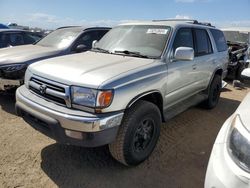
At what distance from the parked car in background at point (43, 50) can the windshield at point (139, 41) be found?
1.74 metres

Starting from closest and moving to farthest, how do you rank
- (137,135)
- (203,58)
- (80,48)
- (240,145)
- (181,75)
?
(240,145) < (137,135) < (181,75) < (203,58) < (80,48)

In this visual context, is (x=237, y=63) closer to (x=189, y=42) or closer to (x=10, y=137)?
(x=189, y=42)

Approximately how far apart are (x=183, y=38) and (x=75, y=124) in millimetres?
2467

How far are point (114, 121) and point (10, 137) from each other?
6.88 feet

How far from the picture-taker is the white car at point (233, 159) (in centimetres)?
178

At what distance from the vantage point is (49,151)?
12.0ft

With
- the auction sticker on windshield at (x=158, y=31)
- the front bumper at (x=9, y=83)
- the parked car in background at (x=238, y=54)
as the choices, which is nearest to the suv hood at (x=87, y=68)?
the auction sticker on windshield at (x=158, y=31)

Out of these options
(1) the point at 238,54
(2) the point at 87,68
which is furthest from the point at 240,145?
(1) the point at 238,54

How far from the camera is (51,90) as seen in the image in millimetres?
3045

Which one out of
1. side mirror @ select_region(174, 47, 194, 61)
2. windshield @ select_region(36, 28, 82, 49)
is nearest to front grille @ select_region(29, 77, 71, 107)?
side mirror @ select_region(174, 47, 194, 61)

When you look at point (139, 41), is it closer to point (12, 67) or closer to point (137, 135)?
point (137, 135)

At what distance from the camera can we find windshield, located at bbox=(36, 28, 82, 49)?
6.26m

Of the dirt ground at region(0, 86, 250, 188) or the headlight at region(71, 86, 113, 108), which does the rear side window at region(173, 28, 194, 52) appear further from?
the headlight at region(71, 86, 113, 108)

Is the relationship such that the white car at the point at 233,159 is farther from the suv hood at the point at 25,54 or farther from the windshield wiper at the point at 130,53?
the suv hood at the point at 25,54
